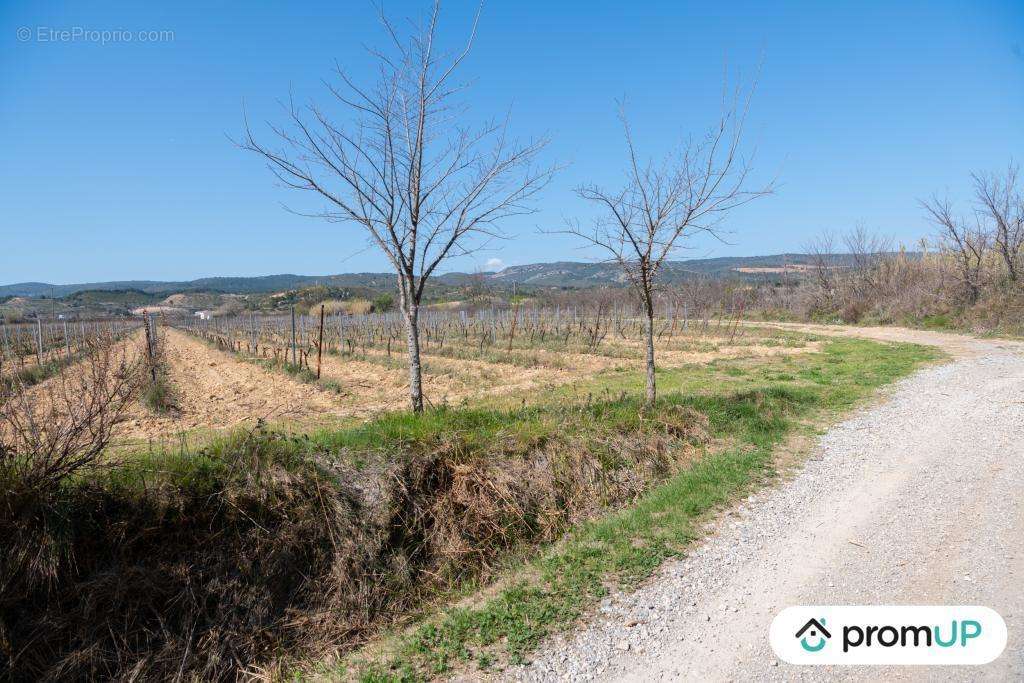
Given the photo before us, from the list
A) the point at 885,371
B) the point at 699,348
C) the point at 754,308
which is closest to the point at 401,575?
the point at 885,371

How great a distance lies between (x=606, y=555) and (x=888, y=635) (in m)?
2.01

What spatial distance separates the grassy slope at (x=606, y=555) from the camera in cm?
373

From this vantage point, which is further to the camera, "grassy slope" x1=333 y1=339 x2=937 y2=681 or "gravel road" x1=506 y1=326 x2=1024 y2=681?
"grassy slope" x1=333 y1=339 x2=937 y2=681

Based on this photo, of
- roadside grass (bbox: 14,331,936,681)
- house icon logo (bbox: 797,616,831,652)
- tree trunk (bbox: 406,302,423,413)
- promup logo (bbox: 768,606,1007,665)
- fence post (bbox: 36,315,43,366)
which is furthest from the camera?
fence post (bbox: 36,315,43,366)

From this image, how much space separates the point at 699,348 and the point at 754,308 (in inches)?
992

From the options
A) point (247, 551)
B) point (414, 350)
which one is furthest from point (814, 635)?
point (414, 350)

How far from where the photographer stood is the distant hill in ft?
35.4

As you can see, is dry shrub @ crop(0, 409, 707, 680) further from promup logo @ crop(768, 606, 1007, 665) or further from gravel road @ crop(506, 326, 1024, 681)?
promup logo @ crop(768, 606, 1007, 665)

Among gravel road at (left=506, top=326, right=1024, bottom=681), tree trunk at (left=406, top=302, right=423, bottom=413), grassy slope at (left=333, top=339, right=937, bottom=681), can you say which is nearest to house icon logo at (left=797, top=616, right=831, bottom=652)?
gravel road at (left=506, top=326, right=1024, bottom=681)

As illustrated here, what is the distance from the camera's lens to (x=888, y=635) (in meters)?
3.44

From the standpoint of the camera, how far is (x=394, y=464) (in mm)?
5328

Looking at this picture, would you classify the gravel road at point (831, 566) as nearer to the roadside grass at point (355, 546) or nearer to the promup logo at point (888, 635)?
the promup logo at point (888, 635)

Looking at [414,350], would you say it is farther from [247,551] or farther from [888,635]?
[888,635]

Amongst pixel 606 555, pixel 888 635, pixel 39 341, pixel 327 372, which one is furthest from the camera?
pixel 39 341
